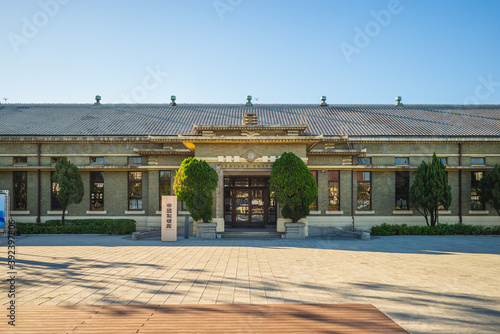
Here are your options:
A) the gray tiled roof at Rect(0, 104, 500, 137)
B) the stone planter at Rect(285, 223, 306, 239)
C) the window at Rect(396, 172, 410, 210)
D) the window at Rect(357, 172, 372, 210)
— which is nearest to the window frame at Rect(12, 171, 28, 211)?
the gray tiled roof at Rect(0, 104, 500, 137)

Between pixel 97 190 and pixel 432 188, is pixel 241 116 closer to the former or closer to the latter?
pixel 97 190

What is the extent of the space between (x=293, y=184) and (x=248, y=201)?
5557mm

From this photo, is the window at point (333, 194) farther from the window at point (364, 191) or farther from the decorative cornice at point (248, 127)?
the decorative cornice at point (248, 127)

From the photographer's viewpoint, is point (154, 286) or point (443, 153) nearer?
point (154, 286)

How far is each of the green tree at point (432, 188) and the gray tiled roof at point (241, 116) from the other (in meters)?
3.10

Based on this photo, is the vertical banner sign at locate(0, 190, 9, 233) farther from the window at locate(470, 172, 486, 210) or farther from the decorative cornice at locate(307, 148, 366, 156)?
the window at locate(470, 172, 486, 210)

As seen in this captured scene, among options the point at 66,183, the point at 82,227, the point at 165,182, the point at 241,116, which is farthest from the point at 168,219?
the point at 241,116

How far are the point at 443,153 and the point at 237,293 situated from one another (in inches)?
775

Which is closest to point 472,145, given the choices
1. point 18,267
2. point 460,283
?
point 460,283

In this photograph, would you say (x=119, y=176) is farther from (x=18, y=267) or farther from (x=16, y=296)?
(x=16, y=296)

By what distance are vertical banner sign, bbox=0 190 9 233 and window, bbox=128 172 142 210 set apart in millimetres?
9627

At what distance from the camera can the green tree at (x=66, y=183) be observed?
1914cm

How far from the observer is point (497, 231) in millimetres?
19672

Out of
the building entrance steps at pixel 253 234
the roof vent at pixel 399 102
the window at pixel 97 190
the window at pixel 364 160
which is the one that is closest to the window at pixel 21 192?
the window at pixel 97 190
